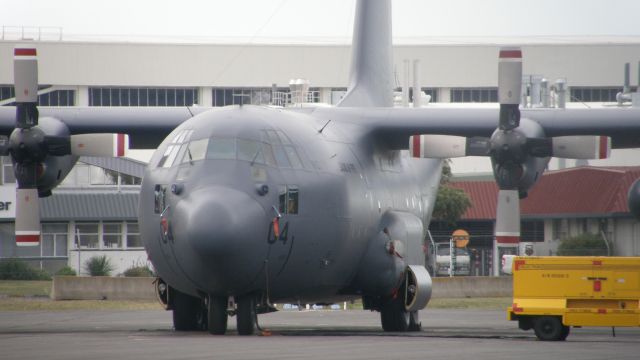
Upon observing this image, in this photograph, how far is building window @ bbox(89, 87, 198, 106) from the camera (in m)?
80.8

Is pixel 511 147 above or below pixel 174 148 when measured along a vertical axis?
above

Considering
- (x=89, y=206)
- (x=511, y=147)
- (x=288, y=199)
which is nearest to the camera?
(x=288, y=199)

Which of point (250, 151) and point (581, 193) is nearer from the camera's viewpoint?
point (250, 151)

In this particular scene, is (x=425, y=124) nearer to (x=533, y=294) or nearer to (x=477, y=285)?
(x=533, y=294)

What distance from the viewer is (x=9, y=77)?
78.7 metres

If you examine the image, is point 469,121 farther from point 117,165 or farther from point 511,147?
point 117,165

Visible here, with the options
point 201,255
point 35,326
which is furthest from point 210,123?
point 35,326

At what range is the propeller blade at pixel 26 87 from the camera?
23641 mm

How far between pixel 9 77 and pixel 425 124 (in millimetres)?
58328

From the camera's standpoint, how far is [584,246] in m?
→ 49.0

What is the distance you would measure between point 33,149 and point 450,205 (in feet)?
129

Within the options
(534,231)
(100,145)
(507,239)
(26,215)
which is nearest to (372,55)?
(507,239)

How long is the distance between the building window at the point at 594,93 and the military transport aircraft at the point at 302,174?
193 ft

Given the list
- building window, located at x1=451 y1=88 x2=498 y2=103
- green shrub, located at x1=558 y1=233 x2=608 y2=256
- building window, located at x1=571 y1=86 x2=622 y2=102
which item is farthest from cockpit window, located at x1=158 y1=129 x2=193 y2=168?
building window, located at x1=571 y1=86 x2=622 y2=102
